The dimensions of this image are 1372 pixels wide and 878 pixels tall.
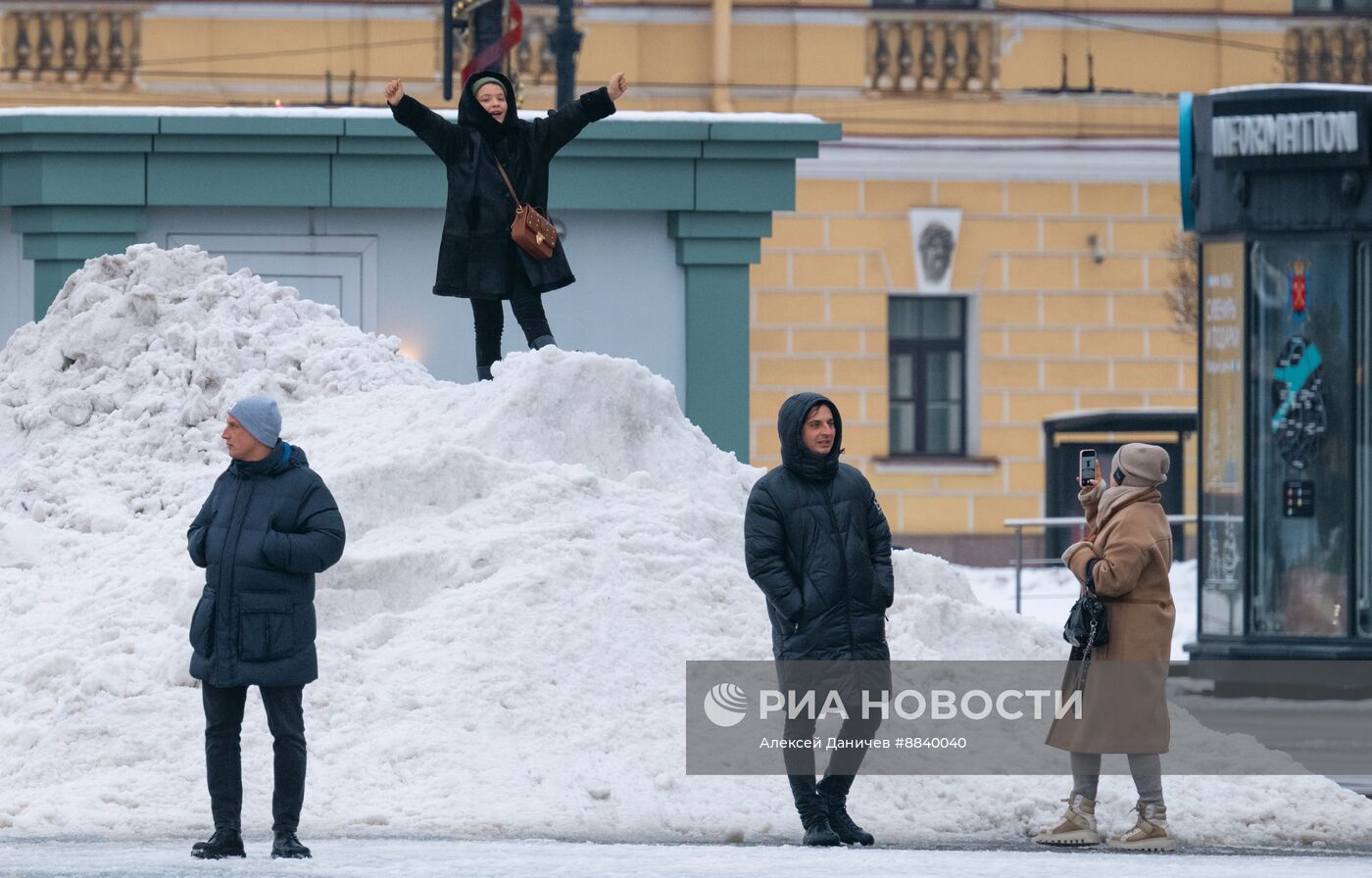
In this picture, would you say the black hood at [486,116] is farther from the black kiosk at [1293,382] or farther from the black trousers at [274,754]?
the black kiosk at [1293,382]

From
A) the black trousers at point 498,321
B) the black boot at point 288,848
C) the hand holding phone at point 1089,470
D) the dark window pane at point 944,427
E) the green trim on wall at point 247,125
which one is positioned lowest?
the black boot at point 288,848

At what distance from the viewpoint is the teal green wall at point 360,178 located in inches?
544

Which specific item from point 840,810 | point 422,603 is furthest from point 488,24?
point 840,810

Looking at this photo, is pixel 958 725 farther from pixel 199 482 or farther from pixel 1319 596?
pixel 1319 596

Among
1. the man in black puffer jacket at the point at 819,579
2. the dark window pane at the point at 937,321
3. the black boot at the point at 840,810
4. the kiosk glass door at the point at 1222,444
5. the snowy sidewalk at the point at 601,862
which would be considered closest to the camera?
the snowy sidewalk at the point at 601,862

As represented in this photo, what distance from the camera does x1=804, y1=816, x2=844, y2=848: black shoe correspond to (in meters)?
8.09

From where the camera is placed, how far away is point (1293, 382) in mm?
15969

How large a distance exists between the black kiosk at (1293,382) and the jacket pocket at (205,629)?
9236mm

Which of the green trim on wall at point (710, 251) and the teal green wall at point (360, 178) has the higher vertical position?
the teal green wall at point (360, 178)

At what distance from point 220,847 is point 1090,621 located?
107 inches

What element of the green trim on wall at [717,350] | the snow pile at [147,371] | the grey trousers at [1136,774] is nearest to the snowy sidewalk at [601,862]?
the grey trousers at [1136,774]

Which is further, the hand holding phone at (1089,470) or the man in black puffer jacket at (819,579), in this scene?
the hand holding phone at (1089,470)

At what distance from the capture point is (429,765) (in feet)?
28.8

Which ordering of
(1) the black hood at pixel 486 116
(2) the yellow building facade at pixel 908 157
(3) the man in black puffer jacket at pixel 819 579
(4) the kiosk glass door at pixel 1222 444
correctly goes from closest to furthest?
1. (3) the man in black puffer jacket at pixel 819 579
2. (1) the black hood at pixel 486 116
3. (4) the kiosk glass door at pixel 1222 444
4. (2) the yellow building facade at pixel 908 157
